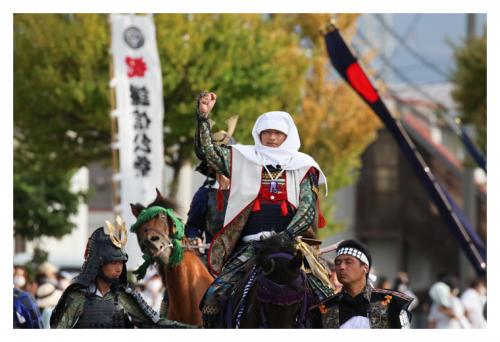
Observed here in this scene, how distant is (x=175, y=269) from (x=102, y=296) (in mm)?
2506

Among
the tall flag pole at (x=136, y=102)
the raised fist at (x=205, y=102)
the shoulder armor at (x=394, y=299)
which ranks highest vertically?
the tall flag pole at (x=136, y=102)

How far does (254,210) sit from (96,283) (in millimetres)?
1473

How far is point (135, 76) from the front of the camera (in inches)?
936

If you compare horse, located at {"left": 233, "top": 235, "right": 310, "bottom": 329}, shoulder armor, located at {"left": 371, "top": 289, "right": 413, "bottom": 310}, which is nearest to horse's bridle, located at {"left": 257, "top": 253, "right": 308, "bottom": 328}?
horse, located at {"left": 233, "top": 235, "right": 310, "bottom": 329}

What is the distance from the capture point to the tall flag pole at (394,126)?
16938 mm

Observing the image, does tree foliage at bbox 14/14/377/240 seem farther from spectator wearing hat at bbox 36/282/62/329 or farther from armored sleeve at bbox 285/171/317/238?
armored sleeve at bbox 285/171/317/238

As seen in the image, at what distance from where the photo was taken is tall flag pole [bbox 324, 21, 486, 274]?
55.6 ft

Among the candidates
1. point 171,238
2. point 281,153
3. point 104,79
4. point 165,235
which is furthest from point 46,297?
point 104,79

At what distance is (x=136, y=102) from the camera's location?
23.7 m

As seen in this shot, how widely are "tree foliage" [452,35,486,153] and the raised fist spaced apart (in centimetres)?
2377

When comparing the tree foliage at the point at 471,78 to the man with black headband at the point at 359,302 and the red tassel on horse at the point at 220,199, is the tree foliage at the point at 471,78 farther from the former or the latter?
the man with black headband at the point at 359,302

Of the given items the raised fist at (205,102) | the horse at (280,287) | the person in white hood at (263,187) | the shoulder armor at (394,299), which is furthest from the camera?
the person in white hood at (263,187)

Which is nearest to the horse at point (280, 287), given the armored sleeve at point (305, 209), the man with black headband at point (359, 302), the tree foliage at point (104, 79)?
the man with black headband at point (359, 302)

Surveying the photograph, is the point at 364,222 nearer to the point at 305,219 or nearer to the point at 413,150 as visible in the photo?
the point at 413,150
